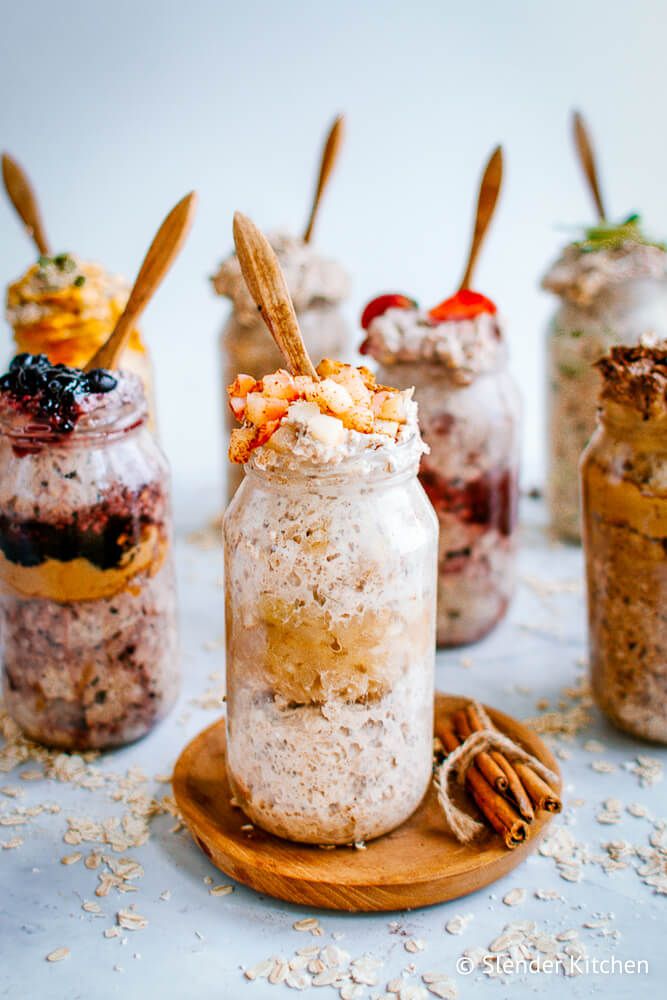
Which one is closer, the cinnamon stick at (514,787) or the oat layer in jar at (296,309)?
the cinnamon stick at (514,787)

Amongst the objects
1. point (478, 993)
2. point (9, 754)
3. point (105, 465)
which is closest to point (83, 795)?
point (9, 754)

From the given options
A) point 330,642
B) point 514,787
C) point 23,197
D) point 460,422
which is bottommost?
point 514,787

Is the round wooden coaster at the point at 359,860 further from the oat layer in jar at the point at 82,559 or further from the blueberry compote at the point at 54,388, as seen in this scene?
the blueberry compote at the point at 54,388

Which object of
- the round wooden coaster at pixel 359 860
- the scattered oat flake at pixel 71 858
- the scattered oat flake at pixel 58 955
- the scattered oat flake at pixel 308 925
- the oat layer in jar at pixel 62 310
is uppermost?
the oat layer in jar at pixel 62 310

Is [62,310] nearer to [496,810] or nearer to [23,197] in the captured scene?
[23,197]

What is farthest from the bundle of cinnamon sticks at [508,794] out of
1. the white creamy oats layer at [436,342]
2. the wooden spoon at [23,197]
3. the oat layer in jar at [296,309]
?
the wooden spoon at [23,197]

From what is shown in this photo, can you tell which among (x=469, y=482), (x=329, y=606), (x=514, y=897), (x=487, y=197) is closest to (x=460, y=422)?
(x=469, y=482)
